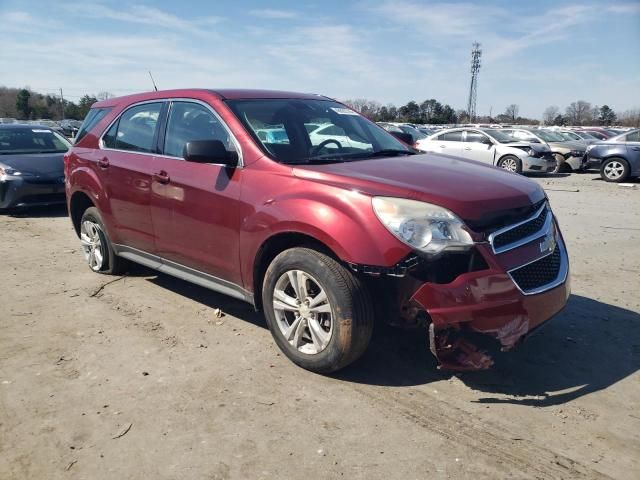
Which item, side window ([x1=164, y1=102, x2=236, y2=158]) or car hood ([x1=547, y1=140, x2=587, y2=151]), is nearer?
side window ([x1=164, y1=102, x2=236, y2=158])

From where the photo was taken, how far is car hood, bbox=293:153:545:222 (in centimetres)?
312

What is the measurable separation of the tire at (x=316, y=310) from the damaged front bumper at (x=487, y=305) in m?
0.40

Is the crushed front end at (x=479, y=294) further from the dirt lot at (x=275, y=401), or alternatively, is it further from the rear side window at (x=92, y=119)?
the rear side window at (x=92, y=119)

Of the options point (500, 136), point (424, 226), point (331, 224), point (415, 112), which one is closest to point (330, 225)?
point (331, 224)

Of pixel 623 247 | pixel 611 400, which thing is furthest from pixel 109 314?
pixel 623 247

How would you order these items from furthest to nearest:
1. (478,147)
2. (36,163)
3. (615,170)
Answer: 1. (478,147)
2. (615,170)
3. (36,163)

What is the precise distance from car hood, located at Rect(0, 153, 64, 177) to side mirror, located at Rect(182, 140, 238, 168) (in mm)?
6621

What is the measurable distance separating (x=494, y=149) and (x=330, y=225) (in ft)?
50.4

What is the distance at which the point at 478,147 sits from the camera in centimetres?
1738

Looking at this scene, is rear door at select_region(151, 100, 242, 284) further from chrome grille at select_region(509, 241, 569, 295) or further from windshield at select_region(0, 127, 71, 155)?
windshield at select_region(0, 127, 71, 155)

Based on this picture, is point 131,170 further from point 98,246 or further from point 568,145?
point 568,145

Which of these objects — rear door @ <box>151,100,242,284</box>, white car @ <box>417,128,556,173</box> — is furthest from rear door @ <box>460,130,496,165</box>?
rear door @ <box>151,100,242,284</box>

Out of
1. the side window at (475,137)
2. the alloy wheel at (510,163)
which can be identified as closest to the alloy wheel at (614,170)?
the alloy wheel at (510,163)

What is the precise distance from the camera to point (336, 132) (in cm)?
439
